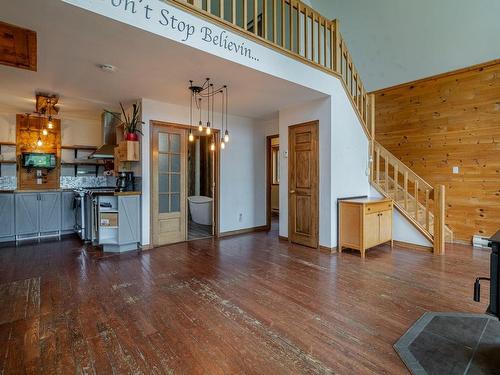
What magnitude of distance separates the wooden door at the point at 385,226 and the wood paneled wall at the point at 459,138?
1429mm

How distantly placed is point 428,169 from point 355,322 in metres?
4.48

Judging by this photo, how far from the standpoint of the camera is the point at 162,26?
2.56m

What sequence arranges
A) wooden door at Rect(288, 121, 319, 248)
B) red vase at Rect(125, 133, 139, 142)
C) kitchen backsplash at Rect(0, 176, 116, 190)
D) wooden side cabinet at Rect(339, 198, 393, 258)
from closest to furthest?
wooden side cabinet at Rect(339, 198, 393, 258) → red vase at Rect(125, 133, 139, 142) → wooden door at Rect(288, 121, 319, 248) → kitchen backsplash at Rect(0, 176, 116, 190)

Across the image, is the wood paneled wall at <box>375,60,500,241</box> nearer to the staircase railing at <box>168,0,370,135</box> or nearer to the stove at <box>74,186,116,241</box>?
the staircase railing at <box>168,0,370,135</box>

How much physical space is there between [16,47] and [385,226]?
5.46 m

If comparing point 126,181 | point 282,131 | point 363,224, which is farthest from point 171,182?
point 363,224

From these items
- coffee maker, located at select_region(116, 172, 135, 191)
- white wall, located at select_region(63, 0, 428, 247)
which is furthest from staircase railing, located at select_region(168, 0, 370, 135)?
coffee maker, located at select_region(116, 172, 135, 191)

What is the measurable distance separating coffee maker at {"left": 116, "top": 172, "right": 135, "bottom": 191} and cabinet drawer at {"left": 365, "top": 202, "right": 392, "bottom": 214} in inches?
163

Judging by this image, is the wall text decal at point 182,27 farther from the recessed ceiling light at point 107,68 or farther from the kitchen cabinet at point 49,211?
the kitchen cabinet at point 49,211

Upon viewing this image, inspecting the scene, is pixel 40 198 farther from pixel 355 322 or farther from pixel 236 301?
pixel 355 322

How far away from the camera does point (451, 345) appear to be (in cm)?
204

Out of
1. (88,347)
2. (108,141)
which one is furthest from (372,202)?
(108,141)

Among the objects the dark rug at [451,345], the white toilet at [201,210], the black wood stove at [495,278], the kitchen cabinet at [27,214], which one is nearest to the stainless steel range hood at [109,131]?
the kitchen cabinet at [27,214]

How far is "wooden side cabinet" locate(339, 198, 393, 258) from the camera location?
4.28 m
